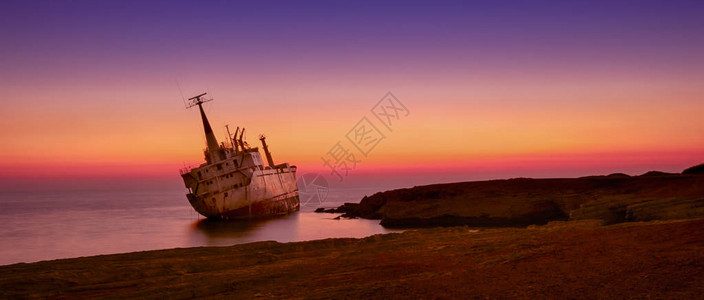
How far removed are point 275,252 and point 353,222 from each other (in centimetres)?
3506

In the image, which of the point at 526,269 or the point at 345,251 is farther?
the point at 345,251

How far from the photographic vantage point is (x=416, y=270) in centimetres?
1283

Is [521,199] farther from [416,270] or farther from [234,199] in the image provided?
[416,270]

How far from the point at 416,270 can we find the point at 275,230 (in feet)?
125

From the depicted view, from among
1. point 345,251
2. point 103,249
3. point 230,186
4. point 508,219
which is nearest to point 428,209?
point 508,219

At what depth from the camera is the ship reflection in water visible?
4272 centimetres

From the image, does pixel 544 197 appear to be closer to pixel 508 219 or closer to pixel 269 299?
pixel 508 219

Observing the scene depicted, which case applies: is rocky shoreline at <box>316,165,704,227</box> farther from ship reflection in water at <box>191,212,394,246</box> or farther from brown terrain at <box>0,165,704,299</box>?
brown terrain at <box>0,165,704,299</box>

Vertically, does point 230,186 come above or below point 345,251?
above

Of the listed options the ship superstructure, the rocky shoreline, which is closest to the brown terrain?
the rocky shoreline

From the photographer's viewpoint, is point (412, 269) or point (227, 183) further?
point (227, 183)

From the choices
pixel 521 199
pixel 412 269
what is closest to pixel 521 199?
pixel 521 199

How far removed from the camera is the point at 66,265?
1556 centimetres

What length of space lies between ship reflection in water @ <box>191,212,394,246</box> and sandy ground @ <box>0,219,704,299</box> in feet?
76.9
